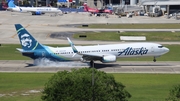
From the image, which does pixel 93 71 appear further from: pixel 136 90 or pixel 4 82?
pixel 4 82

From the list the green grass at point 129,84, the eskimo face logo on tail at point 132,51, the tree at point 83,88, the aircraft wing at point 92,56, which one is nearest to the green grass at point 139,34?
the eskimo face logo on tail at point 132,51

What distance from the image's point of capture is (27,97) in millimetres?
47531

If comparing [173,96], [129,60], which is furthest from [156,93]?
[129,60]

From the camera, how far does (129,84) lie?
54688 millimetres

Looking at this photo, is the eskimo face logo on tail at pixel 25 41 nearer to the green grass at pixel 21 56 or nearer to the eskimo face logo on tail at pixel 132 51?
the green grass at pixel 21 56

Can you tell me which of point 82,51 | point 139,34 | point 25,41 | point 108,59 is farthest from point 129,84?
point 139,34

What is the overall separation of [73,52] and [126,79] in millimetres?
13202

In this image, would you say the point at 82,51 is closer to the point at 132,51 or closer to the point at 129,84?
the point at 132,51

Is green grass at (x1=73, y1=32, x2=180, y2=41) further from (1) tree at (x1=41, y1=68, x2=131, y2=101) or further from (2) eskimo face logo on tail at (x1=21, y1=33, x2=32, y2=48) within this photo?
(1) tree at (x1=41, y1=68, x2=131, y2=101)

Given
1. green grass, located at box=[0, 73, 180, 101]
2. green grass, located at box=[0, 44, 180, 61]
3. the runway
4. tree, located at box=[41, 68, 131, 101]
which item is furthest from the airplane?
tree, located at box=[41, 68, 131, 101]

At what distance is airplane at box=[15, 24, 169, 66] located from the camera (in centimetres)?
6794

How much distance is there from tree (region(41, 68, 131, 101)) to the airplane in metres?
32.8

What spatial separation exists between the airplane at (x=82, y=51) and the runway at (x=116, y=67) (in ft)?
4.37

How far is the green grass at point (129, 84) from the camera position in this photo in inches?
1874
